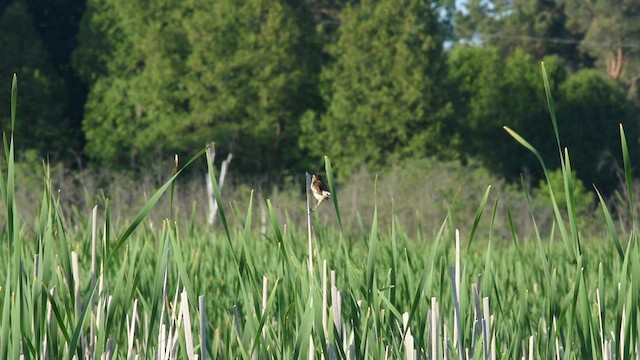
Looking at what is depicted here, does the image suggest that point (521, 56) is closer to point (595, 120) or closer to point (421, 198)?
point (595, 120)

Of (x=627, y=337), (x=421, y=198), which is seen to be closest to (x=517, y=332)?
(x=627, y=337)

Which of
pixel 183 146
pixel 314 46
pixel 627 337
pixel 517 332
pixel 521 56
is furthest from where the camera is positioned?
pixel 521 56

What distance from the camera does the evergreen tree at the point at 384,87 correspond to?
61.8 feet

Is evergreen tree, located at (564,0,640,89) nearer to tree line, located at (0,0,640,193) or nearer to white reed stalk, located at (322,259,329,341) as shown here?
tree line, located at (0,0,640,193)

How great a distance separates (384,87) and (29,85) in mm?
5525

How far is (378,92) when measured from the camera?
19062mm

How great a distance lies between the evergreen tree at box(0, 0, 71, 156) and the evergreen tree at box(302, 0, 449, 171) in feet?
13.1

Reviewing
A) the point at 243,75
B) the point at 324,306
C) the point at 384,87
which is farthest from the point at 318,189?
the point at 243,75

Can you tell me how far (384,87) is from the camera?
19047 mm

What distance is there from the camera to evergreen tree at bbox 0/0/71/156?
60.4 feet

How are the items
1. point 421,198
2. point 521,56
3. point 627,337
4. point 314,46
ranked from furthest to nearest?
point 521,56 → point 314,46 → point 421,198 → point 627,337

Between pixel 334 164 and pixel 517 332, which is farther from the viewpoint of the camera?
pixel 334 164

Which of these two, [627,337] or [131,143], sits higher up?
[627,337]

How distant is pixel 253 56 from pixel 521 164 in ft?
18.4
